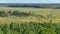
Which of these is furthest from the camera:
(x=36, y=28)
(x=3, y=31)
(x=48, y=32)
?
(x=36, y=28)

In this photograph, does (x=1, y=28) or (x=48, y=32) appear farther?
(x=1, y=28)

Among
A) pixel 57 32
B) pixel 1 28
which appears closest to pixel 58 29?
pixel 57 32

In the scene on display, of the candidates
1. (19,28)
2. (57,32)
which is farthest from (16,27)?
(57,32)

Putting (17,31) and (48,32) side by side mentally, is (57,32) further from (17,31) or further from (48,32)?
(17,31)

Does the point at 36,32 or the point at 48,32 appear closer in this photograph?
the point at 48,32

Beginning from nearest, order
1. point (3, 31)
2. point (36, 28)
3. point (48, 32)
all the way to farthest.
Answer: point (48, 32), point (3, 31), point (36, 28)

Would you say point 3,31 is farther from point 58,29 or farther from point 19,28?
point 58,29

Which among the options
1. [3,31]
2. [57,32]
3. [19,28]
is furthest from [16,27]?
[57,32]

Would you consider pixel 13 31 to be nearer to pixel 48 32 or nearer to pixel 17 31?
pixel 17 31
